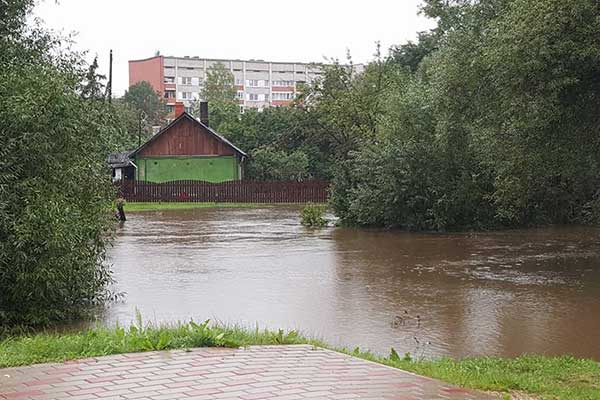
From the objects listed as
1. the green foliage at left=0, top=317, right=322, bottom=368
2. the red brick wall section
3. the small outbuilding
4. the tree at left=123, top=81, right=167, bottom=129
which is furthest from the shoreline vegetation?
the red brick wall section

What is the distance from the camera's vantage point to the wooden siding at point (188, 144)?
180ft

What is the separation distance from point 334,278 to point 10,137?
7.35 metres

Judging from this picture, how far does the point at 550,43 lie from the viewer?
14.3 m

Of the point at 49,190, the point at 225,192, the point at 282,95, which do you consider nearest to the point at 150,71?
the point at 282,95

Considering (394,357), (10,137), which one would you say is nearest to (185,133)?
(10,137)

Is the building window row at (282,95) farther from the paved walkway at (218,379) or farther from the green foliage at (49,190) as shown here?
the paved walkway at (218,379)

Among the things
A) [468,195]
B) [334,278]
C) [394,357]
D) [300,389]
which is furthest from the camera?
[468,195]

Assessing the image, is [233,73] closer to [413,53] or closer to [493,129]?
[413,53]

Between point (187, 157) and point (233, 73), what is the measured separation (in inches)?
2967

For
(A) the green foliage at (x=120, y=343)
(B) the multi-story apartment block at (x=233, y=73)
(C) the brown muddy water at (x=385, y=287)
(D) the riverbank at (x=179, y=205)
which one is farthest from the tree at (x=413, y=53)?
(B) the multi-story apartment block at (x=233, y=73)

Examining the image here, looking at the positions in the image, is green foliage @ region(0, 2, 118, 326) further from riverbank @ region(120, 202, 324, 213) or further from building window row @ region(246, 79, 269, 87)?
building window row @ region(246, 79, 269, 87)

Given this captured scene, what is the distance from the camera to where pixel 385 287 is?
14938 mm

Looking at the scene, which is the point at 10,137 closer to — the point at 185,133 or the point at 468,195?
the point at 468,195

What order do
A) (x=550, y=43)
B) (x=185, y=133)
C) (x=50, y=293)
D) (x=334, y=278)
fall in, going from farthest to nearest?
(x=185, y=133)
(x=334, y=278)
(x=550, y=43)
(x=50, y=293)
